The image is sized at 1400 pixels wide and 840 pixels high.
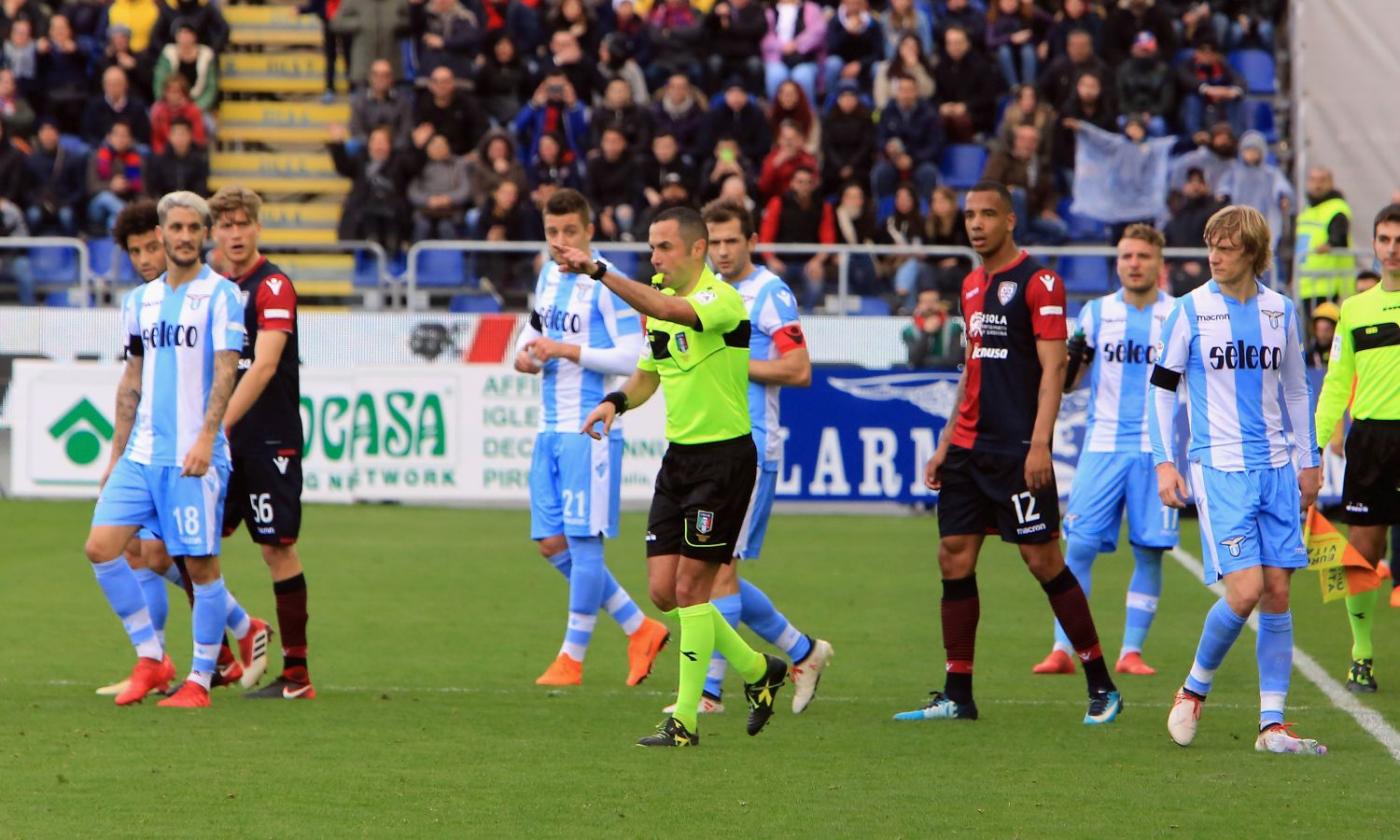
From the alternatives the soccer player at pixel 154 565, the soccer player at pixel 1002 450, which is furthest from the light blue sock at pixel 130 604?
the soccer player at pixel 1002 450

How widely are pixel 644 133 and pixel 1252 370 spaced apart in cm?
1513

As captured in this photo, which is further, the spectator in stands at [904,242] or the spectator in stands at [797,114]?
the spectator in stands at [797,114]

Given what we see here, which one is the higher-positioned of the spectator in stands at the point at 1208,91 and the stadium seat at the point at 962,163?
the spectator in stands at the point at 1208,91

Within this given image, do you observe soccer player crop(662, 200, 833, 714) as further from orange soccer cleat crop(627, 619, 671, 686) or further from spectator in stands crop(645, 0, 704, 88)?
spectator in stands crop(645, 0, 704, 88)

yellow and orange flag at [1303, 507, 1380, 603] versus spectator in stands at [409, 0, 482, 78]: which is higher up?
spectator in stands at [409, 0, 482, 78]

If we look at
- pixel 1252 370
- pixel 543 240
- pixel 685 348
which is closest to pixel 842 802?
pixel 685 348

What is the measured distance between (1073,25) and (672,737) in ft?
56.0

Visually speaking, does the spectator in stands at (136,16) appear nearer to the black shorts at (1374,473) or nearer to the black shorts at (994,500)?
the black shorts at (1374,473)

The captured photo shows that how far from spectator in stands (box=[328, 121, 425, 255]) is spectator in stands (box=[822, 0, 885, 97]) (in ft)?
15.3

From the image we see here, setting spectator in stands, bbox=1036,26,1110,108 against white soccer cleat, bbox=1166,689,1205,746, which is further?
spectator in stands, bbox=1036,26,1110,108

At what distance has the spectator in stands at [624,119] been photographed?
22.3m

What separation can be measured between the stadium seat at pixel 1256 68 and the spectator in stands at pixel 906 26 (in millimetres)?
3594

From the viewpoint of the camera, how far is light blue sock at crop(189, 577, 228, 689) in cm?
867

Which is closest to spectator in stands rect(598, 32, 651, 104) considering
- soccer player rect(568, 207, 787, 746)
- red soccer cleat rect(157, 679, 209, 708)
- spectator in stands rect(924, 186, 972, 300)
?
spectator in stands rect(924, 186, 972, 300)
